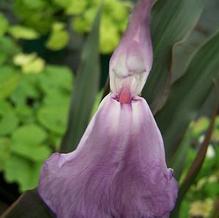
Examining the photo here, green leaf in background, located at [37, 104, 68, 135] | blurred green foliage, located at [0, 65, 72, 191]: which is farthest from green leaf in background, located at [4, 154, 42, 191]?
green leaf in background, located at [37, 104, 68, 135]

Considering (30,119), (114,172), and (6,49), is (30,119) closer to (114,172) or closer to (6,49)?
(6,49)

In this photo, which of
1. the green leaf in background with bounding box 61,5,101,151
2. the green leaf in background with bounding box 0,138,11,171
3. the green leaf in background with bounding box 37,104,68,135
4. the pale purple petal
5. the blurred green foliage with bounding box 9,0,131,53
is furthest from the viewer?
the blurred green foliage with bounding box 9,0,131,53

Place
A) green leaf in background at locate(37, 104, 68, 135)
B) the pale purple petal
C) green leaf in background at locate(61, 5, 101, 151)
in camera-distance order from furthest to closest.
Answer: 1. green leaf in background at locate(37, 104, 68, 135)
2. green leaf in background at locate(61, 5, 101, 151)
3. the pale purple petal

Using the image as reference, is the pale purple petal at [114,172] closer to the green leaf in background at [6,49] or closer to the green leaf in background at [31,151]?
the green leaf in background at [31,151]

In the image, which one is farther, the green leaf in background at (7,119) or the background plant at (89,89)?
the green leaf in background at (7,119)

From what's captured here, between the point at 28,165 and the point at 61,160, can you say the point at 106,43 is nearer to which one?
the point at 28,165

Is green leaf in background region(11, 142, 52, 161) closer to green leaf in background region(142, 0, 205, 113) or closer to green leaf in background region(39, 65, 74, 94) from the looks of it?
green leaf in background region(39, 65, 74, 94)

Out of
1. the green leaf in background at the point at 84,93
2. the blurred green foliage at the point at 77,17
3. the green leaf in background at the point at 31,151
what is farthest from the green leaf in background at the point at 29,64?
the green leaf in background at the point at 84,93

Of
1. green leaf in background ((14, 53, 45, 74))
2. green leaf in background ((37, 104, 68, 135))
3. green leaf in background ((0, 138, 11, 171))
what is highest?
green leaf in background ((14, 53, 45, 74))

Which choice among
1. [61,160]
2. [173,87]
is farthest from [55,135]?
[61,160]
